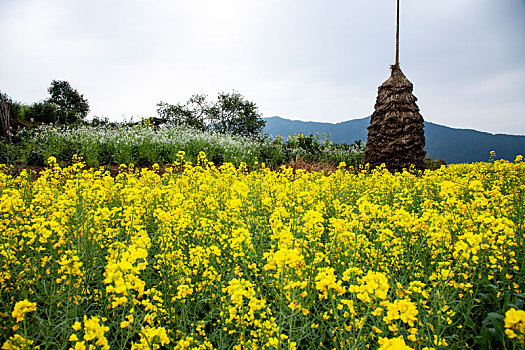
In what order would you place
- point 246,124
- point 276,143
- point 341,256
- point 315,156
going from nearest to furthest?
point 341,256, point 315,156, point 276,143, point 246,124

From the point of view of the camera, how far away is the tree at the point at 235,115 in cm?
Result: 3060

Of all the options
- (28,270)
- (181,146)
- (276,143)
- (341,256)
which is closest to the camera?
(28,270)

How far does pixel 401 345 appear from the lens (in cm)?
116

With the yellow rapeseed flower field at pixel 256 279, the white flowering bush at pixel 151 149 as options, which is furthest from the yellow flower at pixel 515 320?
the white flowering bush at pixel 151 149

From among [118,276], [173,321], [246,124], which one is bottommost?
[173,321]

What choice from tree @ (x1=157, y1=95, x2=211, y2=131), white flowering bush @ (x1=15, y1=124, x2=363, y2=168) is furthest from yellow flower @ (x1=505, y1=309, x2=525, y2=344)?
tree @ (x1=157, y1=95, x2=211, y2=131)

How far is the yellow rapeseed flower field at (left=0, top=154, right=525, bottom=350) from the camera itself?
1.60 metres

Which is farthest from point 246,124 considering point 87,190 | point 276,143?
point 87,190

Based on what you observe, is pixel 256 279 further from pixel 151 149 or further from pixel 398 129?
pixel 398 129

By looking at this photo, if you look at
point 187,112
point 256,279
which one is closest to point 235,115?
point 187,112

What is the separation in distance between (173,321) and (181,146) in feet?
31.4

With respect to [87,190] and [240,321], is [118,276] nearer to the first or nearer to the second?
[240,321]

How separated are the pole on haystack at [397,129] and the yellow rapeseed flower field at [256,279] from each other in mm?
6719

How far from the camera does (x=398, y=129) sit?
10.6 metres
